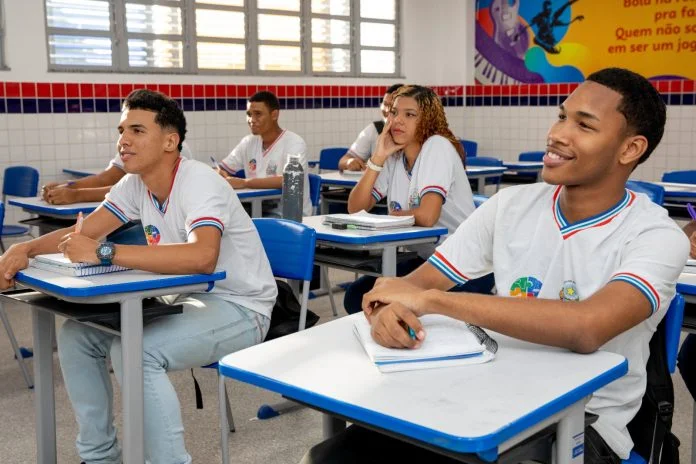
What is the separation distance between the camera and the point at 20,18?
565cm

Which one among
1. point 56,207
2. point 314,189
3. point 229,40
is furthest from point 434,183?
point 229,40

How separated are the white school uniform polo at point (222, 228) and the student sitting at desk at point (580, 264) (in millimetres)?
857

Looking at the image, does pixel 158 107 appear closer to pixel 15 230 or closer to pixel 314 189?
pixel 314 189

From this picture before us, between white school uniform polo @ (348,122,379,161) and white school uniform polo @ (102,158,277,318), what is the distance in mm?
3408

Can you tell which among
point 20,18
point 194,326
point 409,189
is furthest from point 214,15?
point 194,326

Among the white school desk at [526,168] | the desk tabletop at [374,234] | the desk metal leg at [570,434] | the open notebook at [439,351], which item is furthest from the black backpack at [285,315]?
the white school desk at [526,168]

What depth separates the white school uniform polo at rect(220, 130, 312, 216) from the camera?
520 cm

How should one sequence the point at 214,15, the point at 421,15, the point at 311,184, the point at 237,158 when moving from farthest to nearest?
the point at 421,15 → the point at 214,15 → the point at 237,158 → the point at 311,184

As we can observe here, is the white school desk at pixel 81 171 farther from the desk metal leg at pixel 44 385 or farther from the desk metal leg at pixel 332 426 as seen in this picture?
the desk metal leg at pixel 332 426

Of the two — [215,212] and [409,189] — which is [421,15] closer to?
[409,189]

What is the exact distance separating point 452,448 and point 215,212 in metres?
1.49

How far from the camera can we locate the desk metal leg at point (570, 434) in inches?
50.9

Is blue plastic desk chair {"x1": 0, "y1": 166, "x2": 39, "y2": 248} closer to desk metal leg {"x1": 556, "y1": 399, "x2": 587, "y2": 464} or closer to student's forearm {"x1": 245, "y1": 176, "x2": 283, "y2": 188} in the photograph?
student's forearm {"x1": 245, "y1": 176, "x2": 283, "y2": 188}

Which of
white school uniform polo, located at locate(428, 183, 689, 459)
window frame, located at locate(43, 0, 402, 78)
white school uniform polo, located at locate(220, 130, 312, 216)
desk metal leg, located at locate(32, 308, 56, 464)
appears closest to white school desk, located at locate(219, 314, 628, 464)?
white school uniform polo, located at locate(428, 183, 689, 459)
